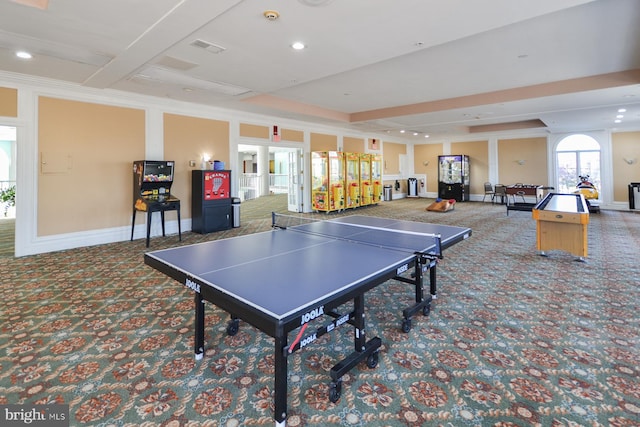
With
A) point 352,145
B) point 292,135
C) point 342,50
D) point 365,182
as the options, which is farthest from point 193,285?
point 352,145

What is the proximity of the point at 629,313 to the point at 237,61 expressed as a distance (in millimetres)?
5650

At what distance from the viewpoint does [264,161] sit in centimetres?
1720

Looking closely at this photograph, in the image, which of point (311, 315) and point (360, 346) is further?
point (360, 346)

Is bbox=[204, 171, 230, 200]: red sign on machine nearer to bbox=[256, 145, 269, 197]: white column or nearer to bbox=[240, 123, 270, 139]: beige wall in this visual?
bbox=[240, 123, 270, 139]: beige wall

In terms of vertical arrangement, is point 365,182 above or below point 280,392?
above

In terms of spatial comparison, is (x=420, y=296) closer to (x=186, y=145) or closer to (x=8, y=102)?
(x=186, y=145)

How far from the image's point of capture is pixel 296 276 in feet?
6.16

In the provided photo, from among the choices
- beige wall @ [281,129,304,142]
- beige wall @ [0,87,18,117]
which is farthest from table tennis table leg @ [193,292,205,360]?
beige wall @ [281,129,304,142]

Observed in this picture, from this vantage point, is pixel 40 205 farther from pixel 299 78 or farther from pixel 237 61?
pixel 299 78

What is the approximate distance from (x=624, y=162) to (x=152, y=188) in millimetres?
15107

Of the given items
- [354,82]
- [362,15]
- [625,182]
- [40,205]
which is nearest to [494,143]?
[625,182]

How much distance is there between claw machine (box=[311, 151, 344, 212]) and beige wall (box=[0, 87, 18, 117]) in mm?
6980

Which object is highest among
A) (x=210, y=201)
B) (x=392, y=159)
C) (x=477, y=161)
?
(x=392, y=159)

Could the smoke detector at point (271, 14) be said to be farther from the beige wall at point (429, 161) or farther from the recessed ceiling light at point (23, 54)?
the beige wall at point (429, 161)
